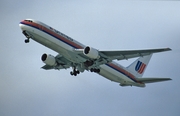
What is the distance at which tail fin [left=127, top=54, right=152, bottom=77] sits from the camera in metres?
64.3

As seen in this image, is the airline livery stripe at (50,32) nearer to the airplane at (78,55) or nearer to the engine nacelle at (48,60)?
the airplane at (78,55)

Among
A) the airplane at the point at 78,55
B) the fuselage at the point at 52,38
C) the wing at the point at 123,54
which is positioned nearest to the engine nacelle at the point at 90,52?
the airplane at the point at 78,55

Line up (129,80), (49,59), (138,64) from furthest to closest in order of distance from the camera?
(138,64) < (129,80) < (49,59)

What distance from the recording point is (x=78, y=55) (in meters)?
53.4

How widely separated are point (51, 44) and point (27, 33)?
9.93 feet

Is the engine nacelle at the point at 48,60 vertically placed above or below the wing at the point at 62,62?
below

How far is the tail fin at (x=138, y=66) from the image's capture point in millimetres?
64312

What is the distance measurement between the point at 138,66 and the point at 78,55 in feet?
50.1

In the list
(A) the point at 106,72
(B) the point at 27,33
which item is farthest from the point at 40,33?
(A) the point at 106,72

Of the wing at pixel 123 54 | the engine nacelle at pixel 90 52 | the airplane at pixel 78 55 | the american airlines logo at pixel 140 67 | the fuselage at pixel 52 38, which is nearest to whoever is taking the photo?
the fuselage at pixel 52 38

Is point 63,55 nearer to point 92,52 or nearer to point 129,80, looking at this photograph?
point 92,52

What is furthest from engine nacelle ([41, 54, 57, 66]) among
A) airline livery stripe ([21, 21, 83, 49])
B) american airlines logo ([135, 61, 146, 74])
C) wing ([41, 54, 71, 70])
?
american airlines logo ([135, 61, 146, 74])

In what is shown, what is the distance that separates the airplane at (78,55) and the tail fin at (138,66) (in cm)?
185

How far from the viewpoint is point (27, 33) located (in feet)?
167
